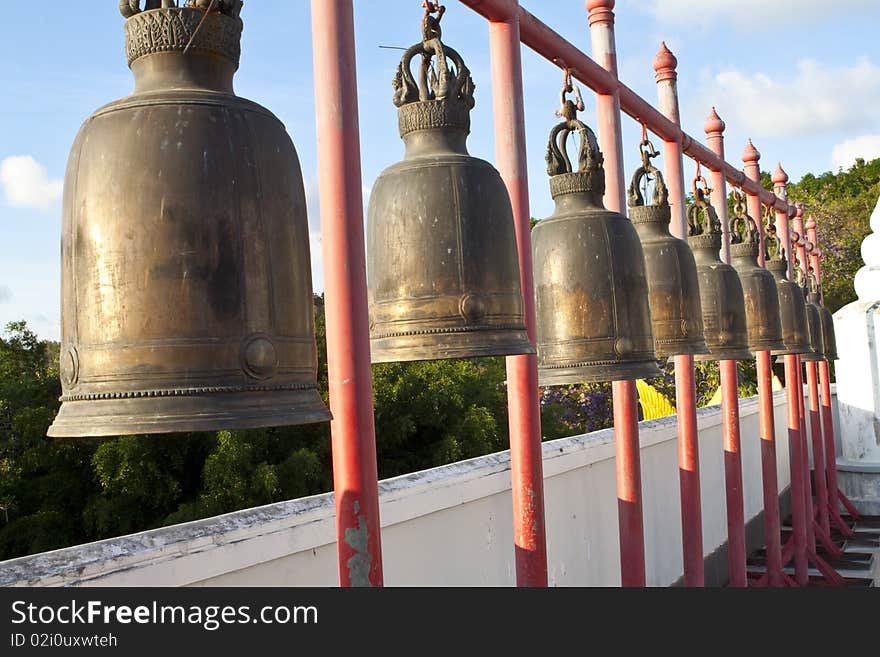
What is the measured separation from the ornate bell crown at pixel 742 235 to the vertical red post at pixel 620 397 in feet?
5.91

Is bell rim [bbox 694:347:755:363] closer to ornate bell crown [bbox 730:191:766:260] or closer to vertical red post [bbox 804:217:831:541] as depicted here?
ornate bell crown [bbox 730:191:766:260]

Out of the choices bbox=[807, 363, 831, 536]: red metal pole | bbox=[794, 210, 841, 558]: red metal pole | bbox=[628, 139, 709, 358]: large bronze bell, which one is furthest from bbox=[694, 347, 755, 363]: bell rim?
bbox=[807, 363, 831, 536]: red metal pole

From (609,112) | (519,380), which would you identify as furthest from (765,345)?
(519,380)

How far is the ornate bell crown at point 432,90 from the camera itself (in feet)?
8.69

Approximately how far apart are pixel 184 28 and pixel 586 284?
1.94 metres


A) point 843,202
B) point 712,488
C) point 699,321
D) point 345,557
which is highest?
point 843,202

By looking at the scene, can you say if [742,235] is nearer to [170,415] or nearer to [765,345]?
[765,345]

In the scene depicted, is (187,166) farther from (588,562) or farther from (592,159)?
(588,562)

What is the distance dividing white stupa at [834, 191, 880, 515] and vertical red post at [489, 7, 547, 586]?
33.8 ft

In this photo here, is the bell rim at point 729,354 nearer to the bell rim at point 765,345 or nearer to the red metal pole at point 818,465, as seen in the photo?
the bell rim at point 765,345

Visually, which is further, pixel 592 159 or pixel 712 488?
pixel 712 488

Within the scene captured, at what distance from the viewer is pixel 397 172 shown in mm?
2744

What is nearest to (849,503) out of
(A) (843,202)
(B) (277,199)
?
(B) (277,199)

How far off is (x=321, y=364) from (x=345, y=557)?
12.5 metres
